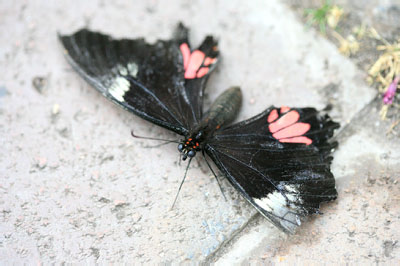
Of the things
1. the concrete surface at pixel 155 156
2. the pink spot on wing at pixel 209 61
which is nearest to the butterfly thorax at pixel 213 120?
the concrete surface at pixel 155 156

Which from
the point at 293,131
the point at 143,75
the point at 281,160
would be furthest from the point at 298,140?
the point at 143,75

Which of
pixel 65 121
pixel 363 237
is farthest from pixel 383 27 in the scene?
pixel 65 121

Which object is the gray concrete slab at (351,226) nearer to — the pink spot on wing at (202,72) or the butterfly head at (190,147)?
the butterfly head at (190,147)

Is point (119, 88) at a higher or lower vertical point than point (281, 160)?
higher

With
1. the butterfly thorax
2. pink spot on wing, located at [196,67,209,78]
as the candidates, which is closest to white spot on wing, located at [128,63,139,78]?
pink spot on wing, located at [196,67,209,78]

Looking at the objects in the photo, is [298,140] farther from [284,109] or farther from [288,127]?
[284,109]

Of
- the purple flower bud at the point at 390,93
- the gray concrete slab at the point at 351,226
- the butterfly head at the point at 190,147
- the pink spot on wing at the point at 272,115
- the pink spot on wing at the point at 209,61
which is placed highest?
the pink spot on wing at the point at 209,61

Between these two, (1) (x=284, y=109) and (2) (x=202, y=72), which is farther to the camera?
(2) (x=202, y=72)
